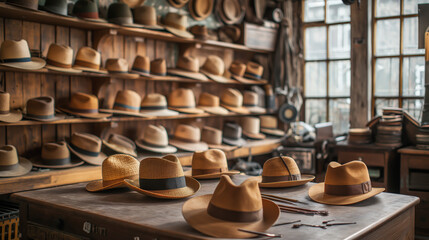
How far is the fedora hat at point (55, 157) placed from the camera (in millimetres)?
3676

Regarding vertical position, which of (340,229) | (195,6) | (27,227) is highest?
(195,6)

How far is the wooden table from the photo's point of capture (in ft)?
5.84

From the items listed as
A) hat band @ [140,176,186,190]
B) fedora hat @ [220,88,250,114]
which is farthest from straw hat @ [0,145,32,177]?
fedora hat @ [220,88,250,114]

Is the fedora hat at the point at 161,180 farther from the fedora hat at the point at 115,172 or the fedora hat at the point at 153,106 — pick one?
the fedora hat at the point at 153,106

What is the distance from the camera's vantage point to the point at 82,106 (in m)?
3.92

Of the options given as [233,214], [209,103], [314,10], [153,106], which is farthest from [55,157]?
[314,10]

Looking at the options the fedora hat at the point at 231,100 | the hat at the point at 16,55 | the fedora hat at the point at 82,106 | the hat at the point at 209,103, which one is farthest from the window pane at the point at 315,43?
the hat at the point at 16,55

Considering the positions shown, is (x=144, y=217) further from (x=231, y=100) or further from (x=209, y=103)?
(x=231, y=100)

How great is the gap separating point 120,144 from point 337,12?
3265 millimetres

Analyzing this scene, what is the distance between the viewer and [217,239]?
161 cm

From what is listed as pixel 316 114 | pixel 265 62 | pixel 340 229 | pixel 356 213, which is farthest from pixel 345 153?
pixel 340 229

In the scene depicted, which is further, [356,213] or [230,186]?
[356,213]

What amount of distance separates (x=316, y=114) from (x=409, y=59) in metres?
1.32

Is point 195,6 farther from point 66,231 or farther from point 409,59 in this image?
point 66,231
